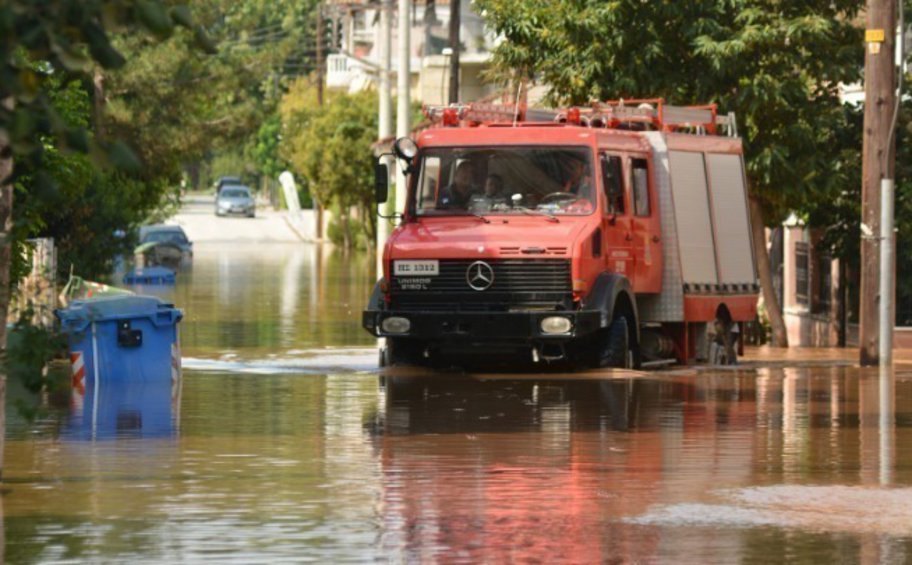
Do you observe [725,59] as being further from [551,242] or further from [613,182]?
[551,242]

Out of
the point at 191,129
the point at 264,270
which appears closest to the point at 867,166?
the point at 191,129

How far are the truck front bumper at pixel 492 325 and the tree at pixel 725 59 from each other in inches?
355

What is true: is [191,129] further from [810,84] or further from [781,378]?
[781,378]

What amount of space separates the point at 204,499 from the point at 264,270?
155ft

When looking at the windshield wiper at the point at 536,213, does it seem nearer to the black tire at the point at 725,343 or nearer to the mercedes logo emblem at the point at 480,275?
the mercedes logo emblem at the point at 480,275

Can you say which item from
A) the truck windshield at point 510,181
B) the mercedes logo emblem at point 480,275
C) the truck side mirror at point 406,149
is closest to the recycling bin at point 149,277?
the truck side mirror at point 406,149

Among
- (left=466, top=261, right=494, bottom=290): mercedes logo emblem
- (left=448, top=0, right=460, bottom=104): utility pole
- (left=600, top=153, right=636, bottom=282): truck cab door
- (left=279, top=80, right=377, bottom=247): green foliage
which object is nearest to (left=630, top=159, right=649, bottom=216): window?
(left=600, top=153, right=636, bottom=282): truck cab door

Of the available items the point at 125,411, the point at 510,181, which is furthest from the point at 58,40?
the point at 510,181

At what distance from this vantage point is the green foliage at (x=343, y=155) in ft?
250

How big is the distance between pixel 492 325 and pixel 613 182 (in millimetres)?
2261

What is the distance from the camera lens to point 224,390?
20.6m

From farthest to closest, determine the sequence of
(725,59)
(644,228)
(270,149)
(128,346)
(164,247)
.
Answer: (270,149), (164,247), (725,59), (644,228), (128,346)

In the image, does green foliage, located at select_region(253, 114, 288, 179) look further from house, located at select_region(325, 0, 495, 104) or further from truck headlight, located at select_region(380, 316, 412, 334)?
truck headlight, located at select_region(380, 316, 412, 334)

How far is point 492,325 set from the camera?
69.5ft
